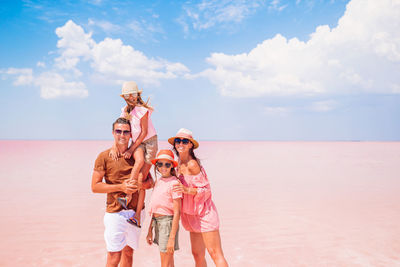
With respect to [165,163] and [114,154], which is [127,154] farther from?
[165,163]

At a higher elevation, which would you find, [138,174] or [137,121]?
[137,121]

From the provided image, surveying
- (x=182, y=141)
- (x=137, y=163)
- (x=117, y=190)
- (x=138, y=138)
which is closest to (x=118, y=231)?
(x=117, y=190)

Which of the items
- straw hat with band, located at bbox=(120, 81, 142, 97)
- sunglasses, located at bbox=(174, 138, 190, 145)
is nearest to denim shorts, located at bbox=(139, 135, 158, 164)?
sunglasses, located at bbox=(174, 138, 190, 145)

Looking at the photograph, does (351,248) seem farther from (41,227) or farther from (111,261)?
(41,227)

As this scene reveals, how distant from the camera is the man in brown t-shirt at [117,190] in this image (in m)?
3.26

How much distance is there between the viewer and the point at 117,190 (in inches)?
127

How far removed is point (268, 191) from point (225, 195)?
1832 millimetres

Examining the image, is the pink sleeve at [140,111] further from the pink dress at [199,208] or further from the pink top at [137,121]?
the pink dress at [199,208]

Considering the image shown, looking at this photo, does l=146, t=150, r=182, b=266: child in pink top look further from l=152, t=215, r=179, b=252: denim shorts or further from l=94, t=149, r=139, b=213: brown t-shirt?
l=94, t=149, r=139, b=213: brown t-shirt

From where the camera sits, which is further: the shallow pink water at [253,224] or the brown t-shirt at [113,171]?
the shallow pink water at [253,224]

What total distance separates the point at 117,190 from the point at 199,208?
3.17 feet

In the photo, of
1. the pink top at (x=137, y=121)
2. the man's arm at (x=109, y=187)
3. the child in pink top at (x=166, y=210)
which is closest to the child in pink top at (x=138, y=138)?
the pink top at (x=137, y=121)

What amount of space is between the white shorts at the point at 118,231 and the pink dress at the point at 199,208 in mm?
665

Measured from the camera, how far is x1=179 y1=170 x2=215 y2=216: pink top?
328cm
